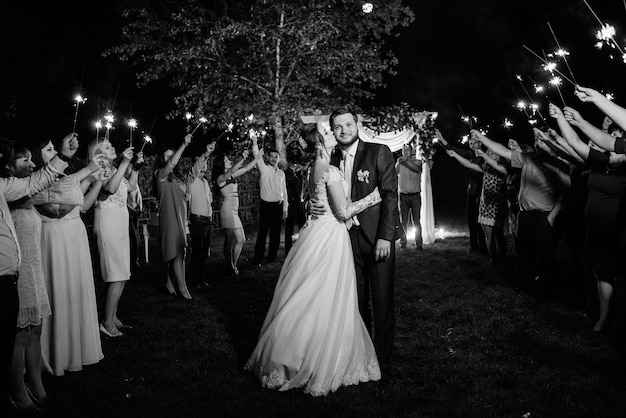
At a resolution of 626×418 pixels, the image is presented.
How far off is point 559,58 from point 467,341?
17798 mm

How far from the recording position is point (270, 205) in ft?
38.7

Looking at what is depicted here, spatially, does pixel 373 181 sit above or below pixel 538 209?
above

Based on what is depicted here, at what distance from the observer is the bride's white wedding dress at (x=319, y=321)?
473 centimetres


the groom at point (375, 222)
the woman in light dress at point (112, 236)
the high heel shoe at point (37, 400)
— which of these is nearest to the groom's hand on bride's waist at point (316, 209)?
the groom at point (375, 222)

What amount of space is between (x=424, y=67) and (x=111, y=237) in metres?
23.2

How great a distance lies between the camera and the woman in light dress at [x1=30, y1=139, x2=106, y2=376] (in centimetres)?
521

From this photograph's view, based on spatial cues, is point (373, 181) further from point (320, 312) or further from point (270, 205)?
point (270, 205)

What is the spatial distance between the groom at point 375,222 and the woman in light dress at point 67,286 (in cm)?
246

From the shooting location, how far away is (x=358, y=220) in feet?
17.8

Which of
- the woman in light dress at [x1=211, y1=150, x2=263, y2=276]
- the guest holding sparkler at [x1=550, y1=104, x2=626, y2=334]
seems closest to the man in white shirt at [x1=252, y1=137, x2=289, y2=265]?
the woman in light dress at [x1=211, y1=150, x2=263, y2=276]

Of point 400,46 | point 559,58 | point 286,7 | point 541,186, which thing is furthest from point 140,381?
point 400,46

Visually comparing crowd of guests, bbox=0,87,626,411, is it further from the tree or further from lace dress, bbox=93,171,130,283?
the tree

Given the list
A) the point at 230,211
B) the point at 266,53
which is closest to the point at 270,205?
the point at 230,211

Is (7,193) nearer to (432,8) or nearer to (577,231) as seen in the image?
(577,231)
